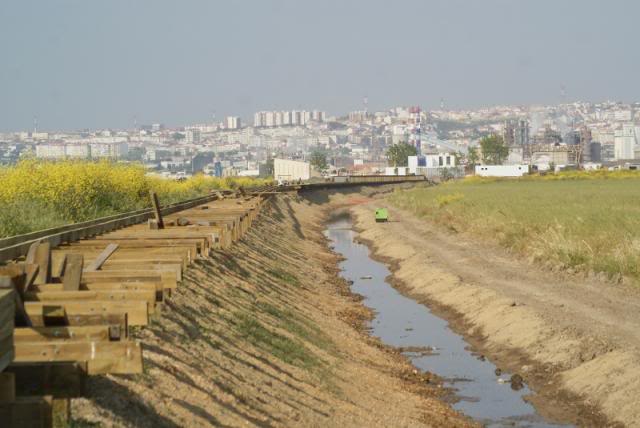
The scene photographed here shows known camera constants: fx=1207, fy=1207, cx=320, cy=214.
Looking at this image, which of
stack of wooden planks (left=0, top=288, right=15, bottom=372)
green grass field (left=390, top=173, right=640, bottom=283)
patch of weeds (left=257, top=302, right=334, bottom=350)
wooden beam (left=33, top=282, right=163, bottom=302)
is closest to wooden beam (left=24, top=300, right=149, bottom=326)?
wooden beam (left=33, top=282, right=163, bottom=302)

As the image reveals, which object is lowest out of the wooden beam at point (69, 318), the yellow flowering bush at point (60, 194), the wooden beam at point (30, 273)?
the yellow flowering bush at point (60, 194)

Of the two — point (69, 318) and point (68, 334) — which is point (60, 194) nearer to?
point (69, 318)

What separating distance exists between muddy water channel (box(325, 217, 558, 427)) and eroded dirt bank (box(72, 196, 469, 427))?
51 centimetres

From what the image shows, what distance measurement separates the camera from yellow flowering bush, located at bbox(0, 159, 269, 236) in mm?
25875

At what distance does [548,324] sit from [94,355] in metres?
15.2

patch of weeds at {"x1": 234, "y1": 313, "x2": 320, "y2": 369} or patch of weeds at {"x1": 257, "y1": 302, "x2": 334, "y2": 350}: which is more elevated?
patch of weeds at {"x1": 234, "y1": 313, "x2": 320, "y2": 369}

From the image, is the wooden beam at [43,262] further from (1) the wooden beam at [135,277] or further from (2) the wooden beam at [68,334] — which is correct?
(2) the wooden beam at [68,334]

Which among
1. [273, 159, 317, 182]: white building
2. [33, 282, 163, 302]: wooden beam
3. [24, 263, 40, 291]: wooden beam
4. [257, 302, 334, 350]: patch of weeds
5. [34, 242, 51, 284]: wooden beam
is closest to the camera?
[24, 263, 40, 291]: wooden beam

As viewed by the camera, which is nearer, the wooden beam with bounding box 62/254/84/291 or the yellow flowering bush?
the wooden beam with bounding box 62/254/84/291

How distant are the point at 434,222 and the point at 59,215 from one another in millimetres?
30882

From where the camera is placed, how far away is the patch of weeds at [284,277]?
91.8 ft

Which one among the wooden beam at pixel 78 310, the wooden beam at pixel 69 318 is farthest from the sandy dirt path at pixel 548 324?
the wooden beam at pixel 69 318

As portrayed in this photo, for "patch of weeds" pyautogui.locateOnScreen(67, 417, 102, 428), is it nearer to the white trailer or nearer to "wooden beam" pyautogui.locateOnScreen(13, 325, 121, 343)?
"wooden beam" pyautogui.locateOnScreen(13, 325, 121, 343)

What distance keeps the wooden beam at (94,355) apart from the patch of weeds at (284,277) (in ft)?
67.9
